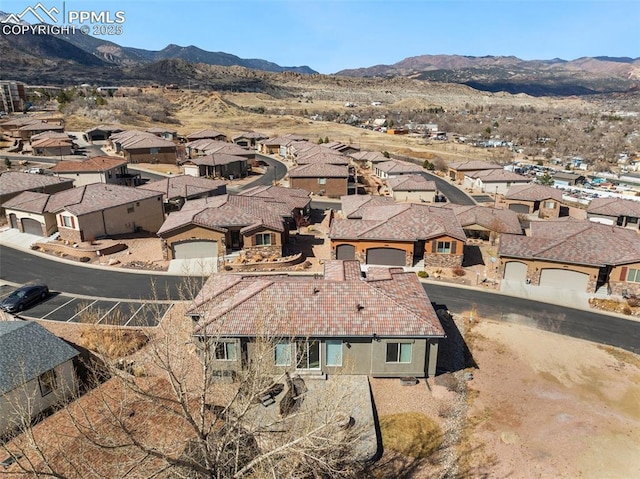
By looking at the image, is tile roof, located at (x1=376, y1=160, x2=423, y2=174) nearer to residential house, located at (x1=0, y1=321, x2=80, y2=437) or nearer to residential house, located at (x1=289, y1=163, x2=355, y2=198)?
residential house, located at (x1=289, y1=163, x2=355, y2=198)

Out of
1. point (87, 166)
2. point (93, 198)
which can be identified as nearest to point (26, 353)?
point (93, 198)

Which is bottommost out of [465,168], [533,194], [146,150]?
[533,194]

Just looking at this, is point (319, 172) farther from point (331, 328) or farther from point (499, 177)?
point (331, 328)

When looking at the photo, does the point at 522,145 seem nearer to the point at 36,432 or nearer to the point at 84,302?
the point at 84,302

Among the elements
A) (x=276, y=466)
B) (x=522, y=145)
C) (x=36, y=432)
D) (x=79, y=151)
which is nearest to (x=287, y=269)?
(x=36, y=432)

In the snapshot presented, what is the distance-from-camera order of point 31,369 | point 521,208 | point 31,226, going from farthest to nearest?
point 521,208 → point 31,226 → point 31,369

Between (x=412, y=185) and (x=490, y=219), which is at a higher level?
(x=412, y=185)

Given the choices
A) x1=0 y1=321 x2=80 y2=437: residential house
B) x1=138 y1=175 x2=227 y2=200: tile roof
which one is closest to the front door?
x1=0 y1=321 x2=80 y2=437: residential house
